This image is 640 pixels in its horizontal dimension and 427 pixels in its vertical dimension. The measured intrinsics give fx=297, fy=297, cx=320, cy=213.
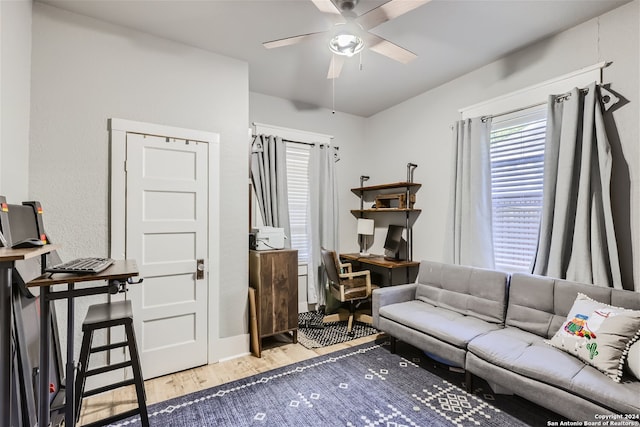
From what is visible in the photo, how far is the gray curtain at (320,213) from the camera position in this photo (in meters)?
4.17

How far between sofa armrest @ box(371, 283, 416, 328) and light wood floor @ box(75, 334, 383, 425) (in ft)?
1.39

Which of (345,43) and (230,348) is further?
(230,348)

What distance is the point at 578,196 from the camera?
2324 mm

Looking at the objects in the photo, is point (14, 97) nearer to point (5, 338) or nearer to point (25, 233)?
point (25, 233)

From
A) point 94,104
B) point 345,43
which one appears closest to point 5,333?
point 94,104

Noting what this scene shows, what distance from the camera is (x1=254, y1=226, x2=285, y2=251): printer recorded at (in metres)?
3.14

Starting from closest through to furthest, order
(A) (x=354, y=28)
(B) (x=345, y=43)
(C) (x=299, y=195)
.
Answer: (A) (x=354, y=28) → (B) (x=345, y=43) → (C) (x=299, y=195)

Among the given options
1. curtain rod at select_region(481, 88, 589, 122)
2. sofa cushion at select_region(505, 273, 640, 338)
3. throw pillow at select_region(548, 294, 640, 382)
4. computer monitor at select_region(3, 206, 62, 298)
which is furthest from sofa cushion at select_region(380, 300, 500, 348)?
computer monitor at select_region(3, 206, 62, 298)

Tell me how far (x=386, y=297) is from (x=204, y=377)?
6.05ft

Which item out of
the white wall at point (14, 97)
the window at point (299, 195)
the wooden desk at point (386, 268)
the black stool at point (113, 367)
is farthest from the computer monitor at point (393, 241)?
the white wall at point (14, 97)

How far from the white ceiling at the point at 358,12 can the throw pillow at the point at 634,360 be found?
7.72 ft

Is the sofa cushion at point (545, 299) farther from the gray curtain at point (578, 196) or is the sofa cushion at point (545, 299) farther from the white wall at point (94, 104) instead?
the white wall at point (94, 104)

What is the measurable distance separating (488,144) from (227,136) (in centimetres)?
264

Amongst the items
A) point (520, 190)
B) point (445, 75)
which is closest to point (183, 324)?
point (520, 190)
